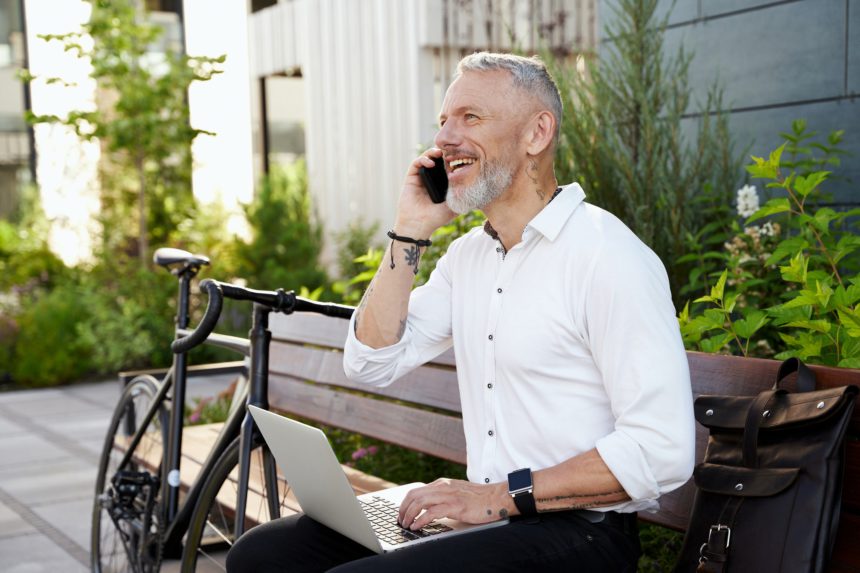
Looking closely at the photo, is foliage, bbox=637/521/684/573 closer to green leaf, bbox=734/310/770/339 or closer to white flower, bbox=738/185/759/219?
green leaf, bbox=734/310/770/339

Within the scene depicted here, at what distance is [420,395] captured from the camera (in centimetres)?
321

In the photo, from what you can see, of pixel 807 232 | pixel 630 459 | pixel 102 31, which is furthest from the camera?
pixel 102 31

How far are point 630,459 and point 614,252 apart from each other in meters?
0.41

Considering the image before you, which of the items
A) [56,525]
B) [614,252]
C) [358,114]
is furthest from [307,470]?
[358,114]

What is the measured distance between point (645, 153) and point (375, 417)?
1518 mm

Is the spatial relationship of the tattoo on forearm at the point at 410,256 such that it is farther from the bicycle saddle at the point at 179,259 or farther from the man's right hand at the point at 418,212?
the bicycle saddle at the point at 179,259

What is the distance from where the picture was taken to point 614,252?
78.3 inches

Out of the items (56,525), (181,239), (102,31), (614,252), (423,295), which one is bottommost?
(56,525)

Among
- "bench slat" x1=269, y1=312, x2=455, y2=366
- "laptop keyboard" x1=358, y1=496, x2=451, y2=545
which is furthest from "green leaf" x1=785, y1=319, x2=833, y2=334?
"bench slat" x1=269, y1=312, x2=455, y2=366

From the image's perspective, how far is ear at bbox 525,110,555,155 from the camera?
215cm

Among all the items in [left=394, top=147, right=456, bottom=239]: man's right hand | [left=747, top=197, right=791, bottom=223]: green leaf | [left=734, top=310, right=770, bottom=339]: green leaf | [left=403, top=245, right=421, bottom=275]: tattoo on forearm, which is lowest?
[left=734, top=310, right=770, bottom=339]: green leaf

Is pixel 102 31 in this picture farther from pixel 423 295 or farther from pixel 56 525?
pixel 423 295

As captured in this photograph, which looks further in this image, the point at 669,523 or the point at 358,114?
the point at 358,114

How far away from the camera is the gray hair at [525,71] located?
214 centimetres
